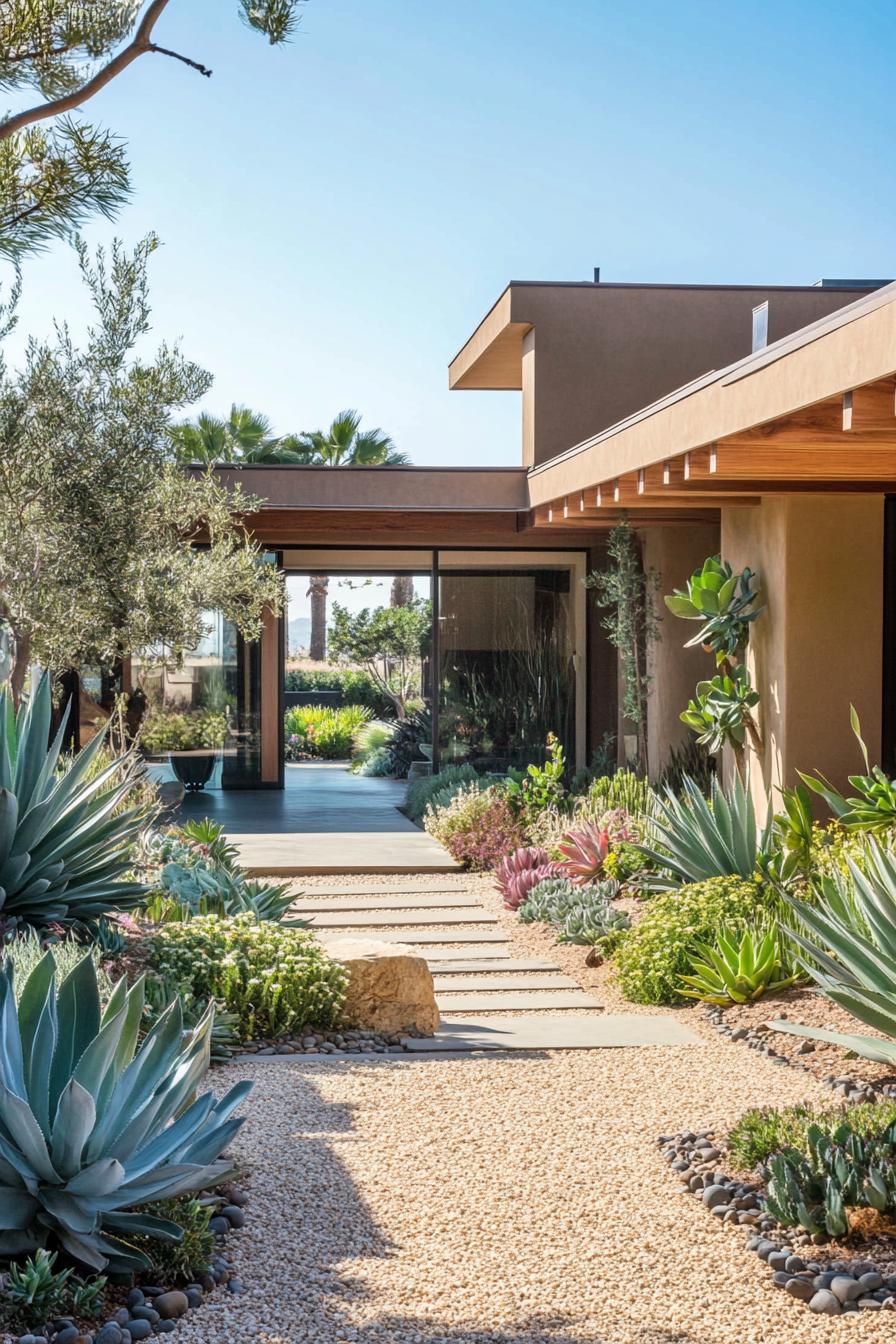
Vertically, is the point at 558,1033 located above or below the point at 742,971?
below

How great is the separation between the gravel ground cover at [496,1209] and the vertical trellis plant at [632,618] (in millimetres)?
7229

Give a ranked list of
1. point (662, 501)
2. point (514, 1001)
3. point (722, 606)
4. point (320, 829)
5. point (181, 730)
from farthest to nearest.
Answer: point (181, 730) → point (320, 829) → point (662, 501) → point (722, 606) → point (514, 1001)

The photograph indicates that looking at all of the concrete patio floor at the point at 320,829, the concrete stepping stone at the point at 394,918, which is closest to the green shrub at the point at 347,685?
the concrete patio floor at the point at 320,829

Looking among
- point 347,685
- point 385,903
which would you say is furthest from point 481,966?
point 347,685

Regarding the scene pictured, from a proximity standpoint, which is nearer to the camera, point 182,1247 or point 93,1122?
point 93,1122

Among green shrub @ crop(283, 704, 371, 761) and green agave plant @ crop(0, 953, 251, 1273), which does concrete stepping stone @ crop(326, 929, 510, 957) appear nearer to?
green agave plant @ crop(0, 953, 251, 1273)

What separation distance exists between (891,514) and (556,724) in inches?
292

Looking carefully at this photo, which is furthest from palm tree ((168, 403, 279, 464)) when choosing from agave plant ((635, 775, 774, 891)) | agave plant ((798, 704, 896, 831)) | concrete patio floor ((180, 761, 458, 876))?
agave plant ((798, 704, 896, 831))

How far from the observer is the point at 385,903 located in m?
10.7

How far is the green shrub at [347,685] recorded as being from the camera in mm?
28281

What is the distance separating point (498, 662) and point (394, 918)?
6.68 metres

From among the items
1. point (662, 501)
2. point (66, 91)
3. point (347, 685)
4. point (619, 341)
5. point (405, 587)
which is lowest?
point (347, 685)

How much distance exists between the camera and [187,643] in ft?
33.4

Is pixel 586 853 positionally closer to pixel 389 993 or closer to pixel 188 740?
pixel 389 993
